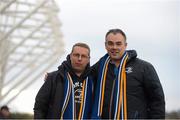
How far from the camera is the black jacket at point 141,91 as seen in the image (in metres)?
4.71

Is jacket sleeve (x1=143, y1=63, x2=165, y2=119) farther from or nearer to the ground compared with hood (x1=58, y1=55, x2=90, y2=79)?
nearer to the ground

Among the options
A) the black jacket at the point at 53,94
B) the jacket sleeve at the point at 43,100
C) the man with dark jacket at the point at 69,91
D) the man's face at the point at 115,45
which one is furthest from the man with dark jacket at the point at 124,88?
the jacket sleeve at the point at 43,100

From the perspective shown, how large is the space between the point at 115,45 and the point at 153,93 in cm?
50

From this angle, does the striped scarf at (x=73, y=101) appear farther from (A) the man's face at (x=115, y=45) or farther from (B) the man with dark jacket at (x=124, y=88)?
(A) the man's face at (x=115, y=45)

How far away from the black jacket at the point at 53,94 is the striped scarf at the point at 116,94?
0.52 feet

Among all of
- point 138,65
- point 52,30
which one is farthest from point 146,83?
point 52,30

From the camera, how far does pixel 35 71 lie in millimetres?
34406

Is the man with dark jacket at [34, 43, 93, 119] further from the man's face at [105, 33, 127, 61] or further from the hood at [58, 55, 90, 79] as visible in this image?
the man's face at [105, 33, 127, 61]

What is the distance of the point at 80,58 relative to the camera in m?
4.80

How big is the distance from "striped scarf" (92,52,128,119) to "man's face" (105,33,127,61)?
6cm

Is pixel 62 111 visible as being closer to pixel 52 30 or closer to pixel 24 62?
pixel 52 30

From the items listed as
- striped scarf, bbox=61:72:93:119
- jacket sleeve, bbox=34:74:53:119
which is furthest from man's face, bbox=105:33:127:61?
jacket sleeve, bbox=34:74:53:119

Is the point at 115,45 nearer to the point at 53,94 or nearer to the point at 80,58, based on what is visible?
the point at 80,58

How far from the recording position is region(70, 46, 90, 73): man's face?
4805 millimetres
